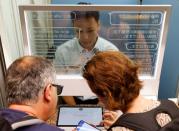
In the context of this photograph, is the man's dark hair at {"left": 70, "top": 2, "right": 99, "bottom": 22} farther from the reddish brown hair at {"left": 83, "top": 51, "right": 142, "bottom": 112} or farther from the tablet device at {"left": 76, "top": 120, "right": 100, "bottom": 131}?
the tablet device at {"left": 76, "top": 120, "right": 100, "bottom": 131}

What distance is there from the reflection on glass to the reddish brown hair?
0.27 m

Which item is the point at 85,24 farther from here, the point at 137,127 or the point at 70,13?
the point at 137,127

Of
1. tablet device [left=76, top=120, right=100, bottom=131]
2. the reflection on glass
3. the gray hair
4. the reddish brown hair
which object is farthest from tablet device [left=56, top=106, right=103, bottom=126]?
the gray hair

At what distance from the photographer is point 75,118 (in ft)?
4.67

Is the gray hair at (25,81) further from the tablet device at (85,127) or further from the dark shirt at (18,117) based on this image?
the tablet device at (85,127)

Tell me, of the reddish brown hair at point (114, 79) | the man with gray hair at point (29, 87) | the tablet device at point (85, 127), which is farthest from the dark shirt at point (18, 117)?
the tablet device at point (85, 127)

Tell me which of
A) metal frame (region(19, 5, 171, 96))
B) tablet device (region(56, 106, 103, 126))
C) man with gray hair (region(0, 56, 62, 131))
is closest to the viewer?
man with gray hair (region(0, 56, 62, 131))

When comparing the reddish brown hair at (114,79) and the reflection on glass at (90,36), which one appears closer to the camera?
the reddish brown hair at (114,79)

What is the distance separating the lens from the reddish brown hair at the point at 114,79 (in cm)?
105

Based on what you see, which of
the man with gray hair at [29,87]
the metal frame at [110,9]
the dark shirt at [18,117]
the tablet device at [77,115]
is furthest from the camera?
the tablet device at [77,115]

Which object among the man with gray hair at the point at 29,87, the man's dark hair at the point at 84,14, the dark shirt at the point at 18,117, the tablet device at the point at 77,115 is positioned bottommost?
the tablet device at the point at 77,115

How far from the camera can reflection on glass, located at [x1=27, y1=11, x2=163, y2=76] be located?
4.24ft

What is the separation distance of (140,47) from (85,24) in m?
0.31

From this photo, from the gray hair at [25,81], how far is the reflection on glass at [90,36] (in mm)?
371
